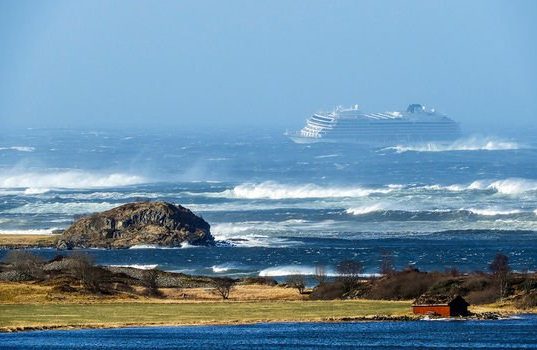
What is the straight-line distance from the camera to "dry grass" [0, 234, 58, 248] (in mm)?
93688

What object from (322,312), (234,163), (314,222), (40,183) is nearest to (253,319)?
(322,312)

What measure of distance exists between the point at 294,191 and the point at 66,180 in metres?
26.9

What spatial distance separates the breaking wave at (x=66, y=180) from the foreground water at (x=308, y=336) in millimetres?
79505

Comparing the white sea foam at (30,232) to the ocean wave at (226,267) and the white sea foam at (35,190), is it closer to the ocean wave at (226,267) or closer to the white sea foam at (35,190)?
the ocean wave at (226,267)

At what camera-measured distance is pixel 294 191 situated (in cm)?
13050

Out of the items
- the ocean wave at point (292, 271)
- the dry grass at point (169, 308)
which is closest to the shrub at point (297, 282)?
the dry grass at point (169, 308)

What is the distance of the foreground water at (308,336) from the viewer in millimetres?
55438

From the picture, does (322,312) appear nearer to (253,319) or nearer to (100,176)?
(253,319)

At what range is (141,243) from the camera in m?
94.4

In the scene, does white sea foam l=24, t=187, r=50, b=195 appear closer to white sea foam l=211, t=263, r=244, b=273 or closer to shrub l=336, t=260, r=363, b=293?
white sea foam l=211, t=263, r=244, b=273

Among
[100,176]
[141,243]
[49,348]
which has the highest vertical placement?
[100,176]

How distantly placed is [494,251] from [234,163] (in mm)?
85314

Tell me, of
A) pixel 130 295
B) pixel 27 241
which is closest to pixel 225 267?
pixel 130 295

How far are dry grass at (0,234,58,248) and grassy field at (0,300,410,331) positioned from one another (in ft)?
84.3
